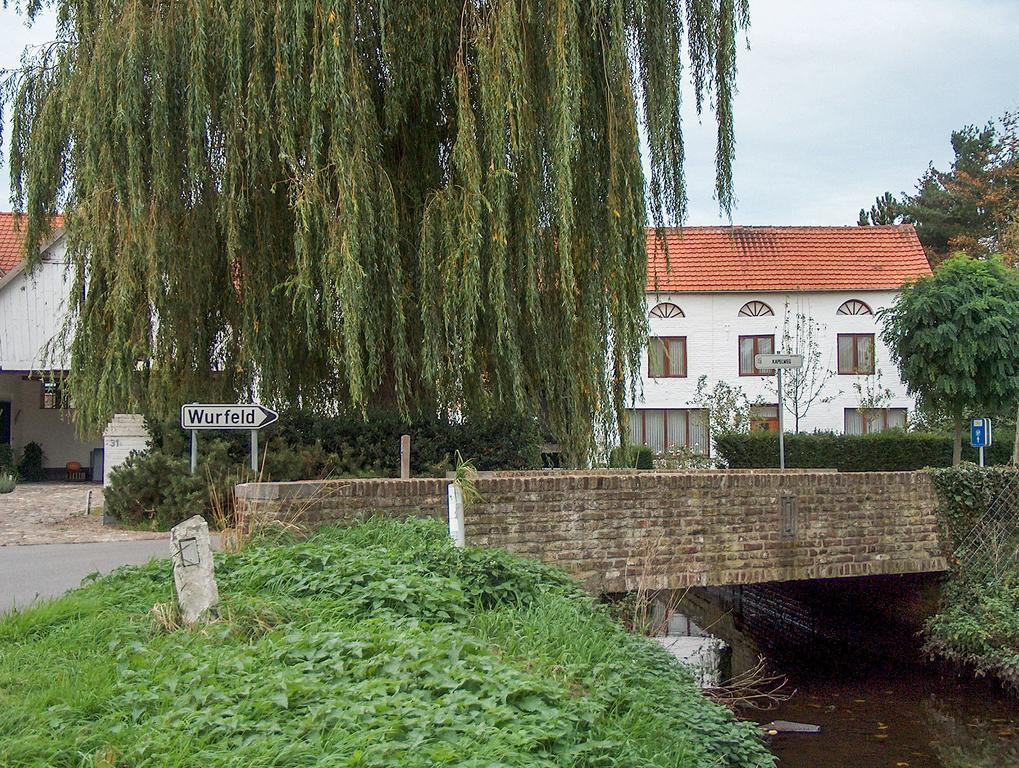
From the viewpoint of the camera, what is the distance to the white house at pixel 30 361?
86.2ft

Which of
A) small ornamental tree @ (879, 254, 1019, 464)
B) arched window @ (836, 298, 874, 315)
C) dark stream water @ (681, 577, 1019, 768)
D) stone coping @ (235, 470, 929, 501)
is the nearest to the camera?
stone coping @ (235, 470, 929, 501)

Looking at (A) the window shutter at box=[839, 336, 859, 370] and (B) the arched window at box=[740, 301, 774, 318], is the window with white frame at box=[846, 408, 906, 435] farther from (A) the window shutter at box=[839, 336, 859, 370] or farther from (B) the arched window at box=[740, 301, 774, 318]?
(B) the arched window at box=[740, 301, 774, 318]

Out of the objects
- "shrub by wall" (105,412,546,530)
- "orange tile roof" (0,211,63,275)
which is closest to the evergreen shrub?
"orange tile roof" (0,211,63,275)

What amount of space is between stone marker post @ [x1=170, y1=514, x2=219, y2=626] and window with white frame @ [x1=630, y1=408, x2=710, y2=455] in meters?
28.1

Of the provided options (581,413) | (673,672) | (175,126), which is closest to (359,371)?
(581,413)

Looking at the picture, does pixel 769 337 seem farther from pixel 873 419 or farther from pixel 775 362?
pixel 775 362

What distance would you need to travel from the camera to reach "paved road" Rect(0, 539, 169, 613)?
28.3 feet

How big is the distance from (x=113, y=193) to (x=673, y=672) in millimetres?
8766

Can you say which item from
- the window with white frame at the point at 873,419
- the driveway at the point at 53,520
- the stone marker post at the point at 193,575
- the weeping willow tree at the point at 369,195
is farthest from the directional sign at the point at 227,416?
the window with white frame at the point at 873,419

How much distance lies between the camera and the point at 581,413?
1302 centimetres

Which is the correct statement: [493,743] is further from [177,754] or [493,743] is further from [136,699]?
[136,699]

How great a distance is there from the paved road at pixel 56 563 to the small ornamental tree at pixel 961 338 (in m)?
19.4

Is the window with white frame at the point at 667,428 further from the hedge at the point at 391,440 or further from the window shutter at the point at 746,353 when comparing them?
the hedge at the point at 391,440

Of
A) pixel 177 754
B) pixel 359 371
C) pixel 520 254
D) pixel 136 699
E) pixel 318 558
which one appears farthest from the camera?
pixel 520 254
